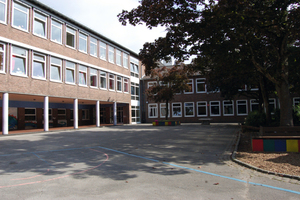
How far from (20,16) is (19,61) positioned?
3.35m

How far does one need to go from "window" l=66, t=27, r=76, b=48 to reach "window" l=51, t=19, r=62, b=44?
0.96 m

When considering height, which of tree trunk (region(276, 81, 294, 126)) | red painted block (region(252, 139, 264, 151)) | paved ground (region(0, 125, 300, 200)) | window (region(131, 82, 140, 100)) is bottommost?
paved ground (region(0, 125, 300, 200))

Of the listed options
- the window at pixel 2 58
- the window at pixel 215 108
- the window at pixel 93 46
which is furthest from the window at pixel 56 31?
the window at pixel 215 108

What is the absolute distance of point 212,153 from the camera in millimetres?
9078

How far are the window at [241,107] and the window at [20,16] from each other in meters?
28.4

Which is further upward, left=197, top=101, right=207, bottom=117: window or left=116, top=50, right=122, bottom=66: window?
left=116, top=50, right=122, bottom=66: window

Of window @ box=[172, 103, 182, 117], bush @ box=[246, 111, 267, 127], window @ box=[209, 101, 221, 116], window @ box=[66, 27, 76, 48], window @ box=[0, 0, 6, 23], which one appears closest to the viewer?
window @ box=[0, 0, 6, 23]

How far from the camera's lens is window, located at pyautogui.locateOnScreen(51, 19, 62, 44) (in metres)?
20.7

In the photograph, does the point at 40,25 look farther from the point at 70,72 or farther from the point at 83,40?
the point at 83,40

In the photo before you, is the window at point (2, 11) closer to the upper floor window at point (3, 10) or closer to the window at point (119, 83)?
the upper floor window at point (3, 10)

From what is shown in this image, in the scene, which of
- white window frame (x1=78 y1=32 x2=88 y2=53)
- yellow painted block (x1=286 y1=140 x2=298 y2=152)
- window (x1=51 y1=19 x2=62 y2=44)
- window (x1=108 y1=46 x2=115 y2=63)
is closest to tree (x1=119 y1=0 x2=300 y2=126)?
yellow painted block (x1=286 y1=140 x2=298 y2=152)

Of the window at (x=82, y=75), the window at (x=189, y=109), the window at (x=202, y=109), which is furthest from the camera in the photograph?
the window at (x=189, y=109)

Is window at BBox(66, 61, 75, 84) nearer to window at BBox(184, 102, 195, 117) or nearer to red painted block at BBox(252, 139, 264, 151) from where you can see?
red painted block at BBox(252, 139, 264, 151)

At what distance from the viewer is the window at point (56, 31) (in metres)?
20.7
